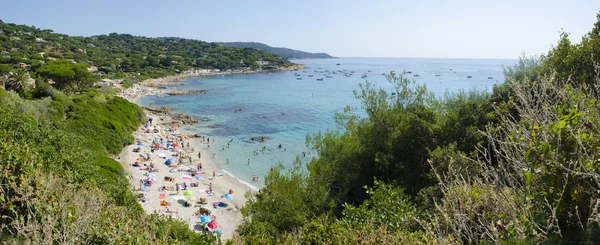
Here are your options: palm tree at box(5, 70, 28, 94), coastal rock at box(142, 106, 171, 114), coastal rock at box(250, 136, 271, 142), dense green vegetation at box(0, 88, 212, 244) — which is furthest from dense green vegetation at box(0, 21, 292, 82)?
dense green vegetation at box(0, 88, 212, 244)

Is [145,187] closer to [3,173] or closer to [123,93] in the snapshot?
[3,173]

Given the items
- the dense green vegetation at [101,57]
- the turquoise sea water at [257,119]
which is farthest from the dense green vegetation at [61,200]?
the dense green vegetation at [101,57]

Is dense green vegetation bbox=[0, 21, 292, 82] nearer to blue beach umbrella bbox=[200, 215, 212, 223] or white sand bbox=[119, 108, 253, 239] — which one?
white sand bbox=[119, 108, 253, 239]

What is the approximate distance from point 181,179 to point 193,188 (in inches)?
89.2

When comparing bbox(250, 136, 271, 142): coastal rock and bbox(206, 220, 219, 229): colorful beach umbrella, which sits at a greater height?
bbox(250, 136, 271, 142): coastal rock

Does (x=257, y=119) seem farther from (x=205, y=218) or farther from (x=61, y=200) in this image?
(x=61, y=200)

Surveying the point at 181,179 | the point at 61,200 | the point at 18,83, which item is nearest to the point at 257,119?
the point at 181,179

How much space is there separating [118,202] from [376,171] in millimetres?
11354

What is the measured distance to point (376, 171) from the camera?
16266mm

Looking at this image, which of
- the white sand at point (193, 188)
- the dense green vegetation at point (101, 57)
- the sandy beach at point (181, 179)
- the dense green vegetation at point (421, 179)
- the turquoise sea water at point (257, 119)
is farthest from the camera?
the dense green vegetation at point (101, 57)

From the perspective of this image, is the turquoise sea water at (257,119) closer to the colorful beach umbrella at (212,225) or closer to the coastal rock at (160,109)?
the coastal rock at (160,109)

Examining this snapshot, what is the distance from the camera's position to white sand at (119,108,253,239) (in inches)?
843

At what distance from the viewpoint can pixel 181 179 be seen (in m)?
27.7

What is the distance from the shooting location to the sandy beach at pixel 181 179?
22.0 metres
